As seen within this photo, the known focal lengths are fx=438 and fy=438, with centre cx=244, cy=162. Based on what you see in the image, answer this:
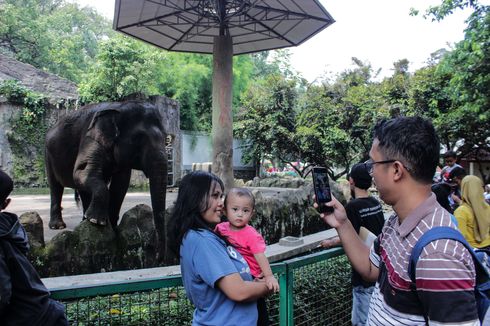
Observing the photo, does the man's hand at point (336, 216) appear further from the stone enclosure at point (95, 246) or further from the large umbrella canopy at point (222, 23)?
the large umbrella canopy at point (222, 23)

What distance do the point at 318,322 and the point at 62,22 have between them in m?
31.6

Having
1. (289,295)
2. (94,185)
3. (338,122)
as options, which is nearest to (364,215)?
(289,295)

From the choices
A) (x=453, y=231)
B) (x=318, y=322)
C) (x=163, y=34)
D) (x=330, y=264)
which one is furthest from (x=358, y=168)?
(x=163, y=34)

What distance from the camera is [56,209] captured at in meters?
7.18

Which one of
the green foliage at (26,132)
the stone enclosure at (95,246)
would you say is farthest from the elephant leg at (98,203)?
the green foliage at (26,132)

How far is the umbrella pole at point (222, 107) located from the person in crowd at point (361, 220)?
15.4 ft

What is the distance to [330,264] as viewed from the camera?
3.53 m

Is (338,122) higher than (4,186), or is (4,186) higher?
(338,122)

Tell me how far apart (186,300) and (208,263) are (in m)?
1.04

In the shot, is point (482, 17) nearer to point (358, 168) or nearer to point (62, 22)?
point (358, 168)

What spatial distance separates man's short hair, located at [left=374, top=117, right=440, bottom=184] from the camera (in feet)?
4.99

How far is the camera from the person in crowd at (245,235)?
2.27 meters

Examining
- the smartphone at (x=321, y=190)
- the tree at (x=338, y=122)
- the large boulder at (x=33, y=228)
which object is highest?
the tree at (x=338, y=122)

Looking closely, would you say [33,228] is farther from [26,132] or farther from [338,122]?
[338,122]
